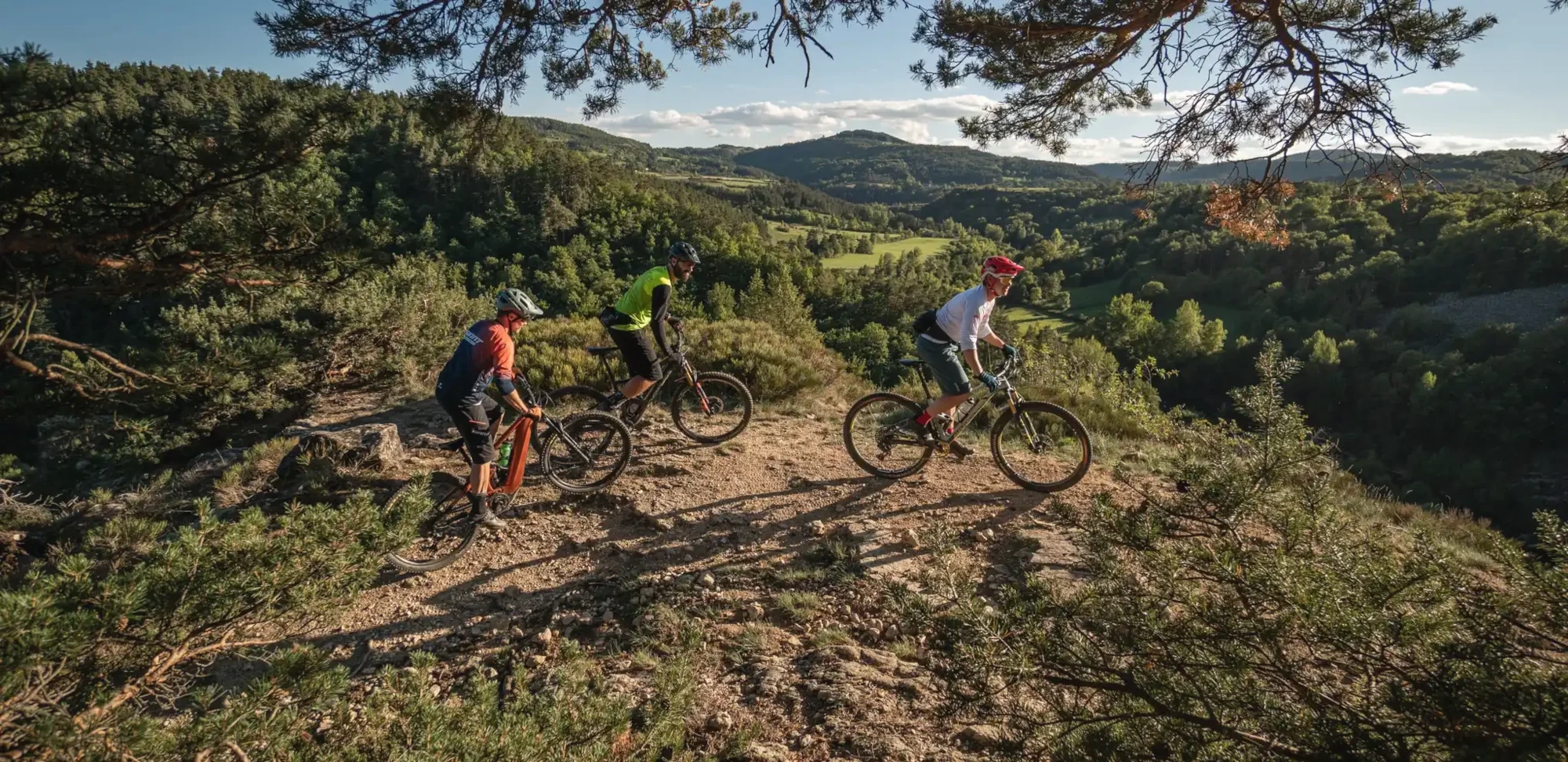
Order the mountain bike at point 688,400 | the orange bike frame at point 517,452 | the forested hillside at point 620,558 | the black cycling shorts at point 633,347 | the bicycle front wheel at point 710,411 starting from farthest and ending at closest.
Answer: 1. the bicycle front wheel at point 710,411
2. the mountain bike at point 688,400
3. the black cycling shorts at point 633,347
4. the orange bike frame at point 517,452
5. the forested hillside at point 620,558

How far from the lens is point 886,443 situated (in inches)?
226

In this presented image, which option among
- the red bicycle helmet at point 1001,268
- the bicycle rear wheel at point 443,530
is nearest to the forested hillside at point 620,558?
the bicycle rear wheel at point 443,530

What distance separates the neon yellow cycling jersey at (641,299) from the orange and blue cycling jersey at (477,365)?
1.35 m

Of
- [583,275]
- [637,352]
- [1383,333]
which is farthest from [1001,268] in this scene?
[1383,333]

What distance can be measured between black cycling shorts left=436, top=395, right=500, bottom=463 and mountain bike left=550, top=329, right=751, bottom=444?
134 centimetres

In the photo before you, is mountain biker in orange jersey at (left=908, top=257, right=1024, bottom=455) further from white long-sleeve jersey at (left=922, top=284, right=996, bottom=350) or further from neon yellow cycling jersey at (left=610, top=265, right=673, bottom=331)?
neon yellow cycling jersey at (left=610, top=265, right=673, bottom=331)

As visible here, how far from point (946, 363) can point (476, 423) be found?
3640 mm

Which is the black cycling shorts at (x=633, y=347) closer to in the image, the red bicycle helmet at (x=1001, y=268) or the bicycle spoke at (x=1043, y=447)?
the red bicycle helmet at (x=1001, y=268)

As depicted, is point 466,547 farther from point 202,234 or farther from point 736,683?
point 202,234

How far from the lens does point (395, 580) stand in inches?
170

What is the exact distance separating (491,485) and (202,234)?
10.7 ft

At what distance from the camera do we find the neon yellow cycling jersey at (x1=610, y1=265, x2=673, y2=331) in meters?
5.48

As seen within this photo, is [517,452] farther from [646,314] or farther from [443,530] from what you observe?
[646,314]

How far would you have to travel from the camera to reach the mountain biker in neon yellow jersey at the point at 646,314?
5.50 meters
